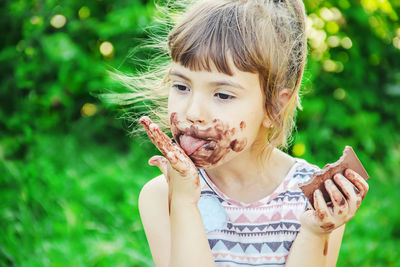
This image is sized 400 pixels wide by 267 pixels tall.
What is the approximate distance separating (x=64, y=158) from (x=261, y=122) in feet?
7.72

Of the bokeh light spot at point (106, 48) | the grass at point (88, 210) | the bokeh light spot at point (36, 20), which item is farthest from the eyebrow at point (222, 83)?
the bokeh light spot at point (106, 48)

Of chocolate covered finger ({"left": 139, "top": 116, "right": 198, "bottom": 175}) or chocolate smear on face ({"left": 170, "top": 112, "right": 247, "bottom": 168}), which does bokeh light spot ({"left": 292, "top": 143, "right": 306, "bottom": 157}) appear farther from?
chocolate covered finger ({"left": 139, "top": 116, "right": 198, "bottom": 175})

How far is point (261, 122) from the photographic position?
5.90 ft

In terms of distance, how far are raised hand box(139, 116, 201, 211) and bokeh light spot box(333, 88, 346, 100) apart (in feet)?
8.96

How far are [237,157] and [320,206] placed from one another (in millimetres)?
397

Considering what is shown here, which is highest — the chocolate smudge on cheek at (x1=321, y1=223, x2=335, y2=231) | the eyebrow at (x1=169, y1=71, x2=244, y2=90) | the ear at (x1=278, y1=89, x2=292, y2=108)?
the eyebrow at (x1=169, y1=71, x2=244, y2=90)

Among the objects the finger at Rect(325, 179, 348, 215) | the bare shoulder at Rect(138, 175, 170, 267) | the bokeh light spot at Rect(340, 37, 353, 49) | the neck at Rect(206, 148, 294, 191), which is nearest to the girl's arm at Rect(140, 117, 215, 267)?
the bare shoulder at Rect(138, 175, 170, 267)

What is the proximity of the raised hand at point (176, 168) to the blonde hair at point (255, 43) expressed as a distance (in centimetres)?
22

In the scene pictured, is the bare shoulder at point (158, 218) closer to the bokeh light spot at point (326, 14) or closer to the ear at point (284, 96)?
the ear at point (284, 96)

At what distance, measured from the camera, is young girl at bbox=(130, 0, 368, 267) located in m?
1.61

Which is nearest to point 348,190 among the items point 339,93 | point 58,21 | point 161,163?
point 161,163

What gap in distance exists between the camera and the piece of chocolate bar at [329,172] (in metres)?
1.58

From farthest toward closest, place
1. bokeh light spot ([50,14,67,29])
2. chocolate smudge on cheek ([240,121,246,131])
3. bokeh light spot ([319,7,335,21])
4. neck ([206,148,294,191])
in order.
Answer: bokeh light spot ([319,7,335,21]) < bokeh light spot ([50,14,67,29]) < neck ([206,148,294,191]) < chocolate smudge on cheek ([240,121,246,131])

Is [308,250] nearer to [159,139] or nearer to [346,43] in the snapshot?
[159,139]
